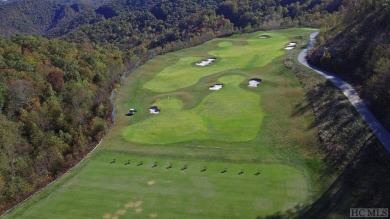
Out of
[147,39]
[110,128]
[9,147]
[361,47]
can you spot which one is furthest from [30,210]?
[147,39]

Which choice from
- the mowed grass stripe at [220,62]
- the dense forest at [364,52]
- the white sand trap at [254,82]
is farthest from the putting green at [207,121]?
the dense forest at [364,52]

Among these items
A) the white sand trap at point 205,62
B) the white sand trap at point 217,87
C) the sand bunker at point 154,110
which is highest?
the white sand trap at point 217,87

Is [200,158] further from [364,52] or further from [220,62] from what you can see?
[220,62]

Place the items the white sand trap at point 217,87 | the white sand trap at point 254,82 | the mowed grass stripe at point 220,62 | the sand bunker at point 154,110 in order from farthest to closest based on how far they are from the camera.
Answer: the mowed grass stripe at point 220,62
the white sand trap at point 217,87
the white sand trap at point 254,82
the sand bunker at point 154,110

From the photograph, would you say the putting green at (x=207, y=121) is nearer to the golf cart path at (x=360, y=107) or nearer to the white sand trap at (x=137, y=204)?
the golf cart path at (x=360, y=107)

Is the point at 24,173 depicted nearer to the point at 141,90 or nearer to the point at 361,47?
the point at 141,90
